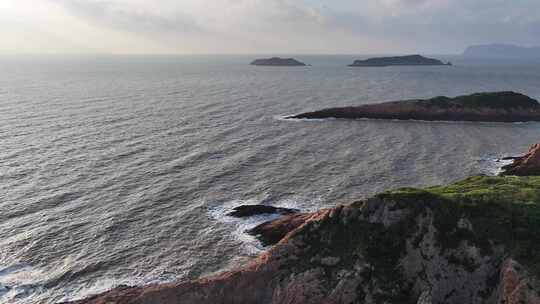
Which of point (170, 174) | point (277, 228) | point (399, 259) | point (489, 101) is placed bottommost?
point (277, 228)

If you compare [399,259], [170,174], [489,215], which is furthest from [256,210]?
[489,215]

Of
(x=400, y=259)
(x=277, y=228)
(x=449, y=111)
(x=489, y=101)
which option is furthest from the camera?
(x=489, y=101)

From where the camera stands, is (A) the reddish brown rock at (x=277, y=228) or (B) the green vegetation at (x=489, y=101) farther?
(B) the green vegetation at (x=489, y=101)

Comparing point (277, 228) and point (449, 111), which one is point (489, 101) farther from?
point (277, 228)

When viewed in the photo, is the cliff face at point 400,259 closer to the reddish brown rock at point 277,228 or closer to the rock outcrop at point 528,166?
the reddish brown rock at point 277,228

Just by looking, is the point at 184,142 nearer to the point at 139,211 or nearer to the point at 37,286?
the point at 139,211

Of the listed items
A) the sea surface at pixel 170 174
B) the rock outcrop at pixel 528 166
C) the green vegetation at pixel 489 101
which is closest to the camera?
the sea surface at pixel 170 174

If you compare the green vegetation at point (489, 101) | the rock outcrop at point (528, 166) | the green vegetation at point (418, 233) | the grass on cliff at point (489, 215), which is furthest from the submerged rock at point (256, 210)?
the green vegetation at point (489, 101)

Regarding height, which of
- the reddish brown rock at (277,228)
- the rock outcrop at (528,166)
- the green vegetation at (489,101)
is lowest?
the reddish brown rock at (277,228)
